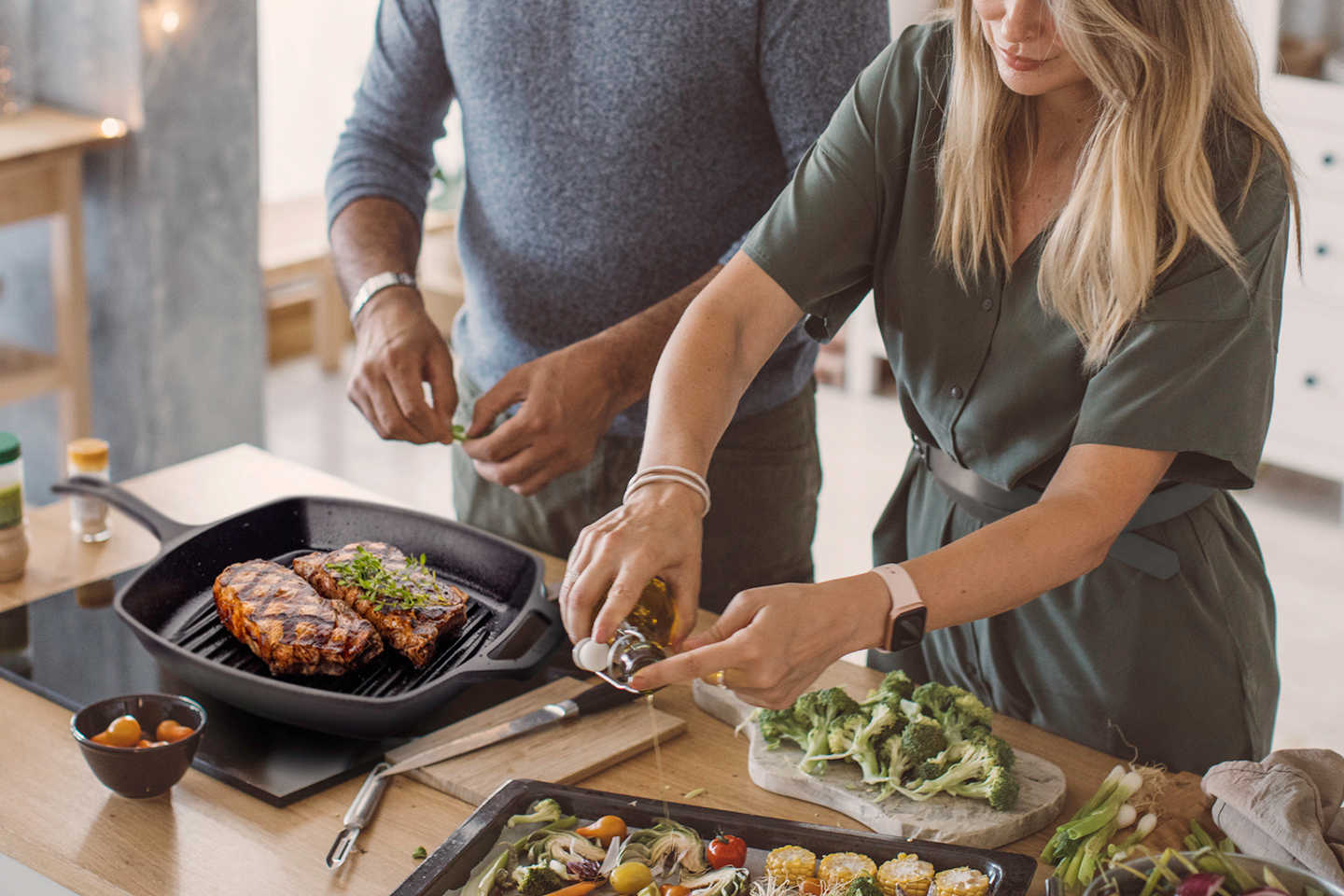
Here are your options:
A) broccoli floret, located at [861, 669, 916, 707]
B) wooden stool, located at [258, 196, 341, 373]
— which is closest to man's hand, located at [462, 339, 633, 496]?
broccoli floret, located at [861, 669, 916, 707]

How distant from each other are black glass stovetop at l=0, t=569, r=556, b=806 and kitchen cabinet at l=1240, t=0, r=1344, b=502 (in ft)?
11.2

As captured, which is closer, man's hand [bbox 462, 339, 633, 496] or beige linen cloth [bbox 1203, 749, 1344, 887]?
beige linen cloth [bbox 1203, 749, 1344, 887]

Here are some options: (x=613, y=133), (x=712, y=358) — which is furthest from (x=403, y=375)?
(x=712, y=358)

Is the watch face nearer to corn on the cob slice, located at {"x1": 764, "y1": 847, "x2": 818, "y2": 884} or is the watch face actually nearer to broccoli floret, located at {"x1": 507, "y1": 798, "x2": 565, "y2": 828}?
corn on the cob slice, located at {"x1": 764, "y1": 847, "x2": 818, "y2": 884}

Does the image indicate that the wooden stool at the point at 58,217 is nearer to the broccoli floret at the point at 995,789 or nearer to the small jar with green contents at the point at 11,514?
the small jar with green contents at the point at 11,514

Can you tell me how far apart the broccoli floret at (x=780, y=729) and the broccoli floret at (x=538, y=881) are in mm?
329

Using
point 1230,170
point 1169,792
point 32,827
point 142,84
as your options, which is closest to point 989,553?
point 1169,792

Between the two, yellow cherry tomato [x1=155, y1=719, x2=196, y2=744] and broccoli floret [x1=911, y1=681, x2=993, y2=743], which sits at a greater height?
broccoli floret [x1=911, y1=681, x2=993, y2=743]

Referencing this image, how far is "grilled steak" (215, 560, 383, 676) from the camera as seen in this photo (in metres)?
1.59

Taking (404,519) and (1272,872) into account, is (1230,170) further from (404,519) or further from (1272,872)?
(404,519)

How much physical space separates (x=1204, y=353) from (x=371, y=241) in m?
1.26

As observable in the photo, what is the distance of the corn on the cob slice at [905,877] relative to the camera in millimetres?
1283

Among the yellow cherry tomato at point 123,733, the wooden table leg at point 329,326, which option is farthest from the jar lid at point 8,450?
the wooden table leg at point 329,326

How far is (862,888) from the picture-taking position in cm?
125
